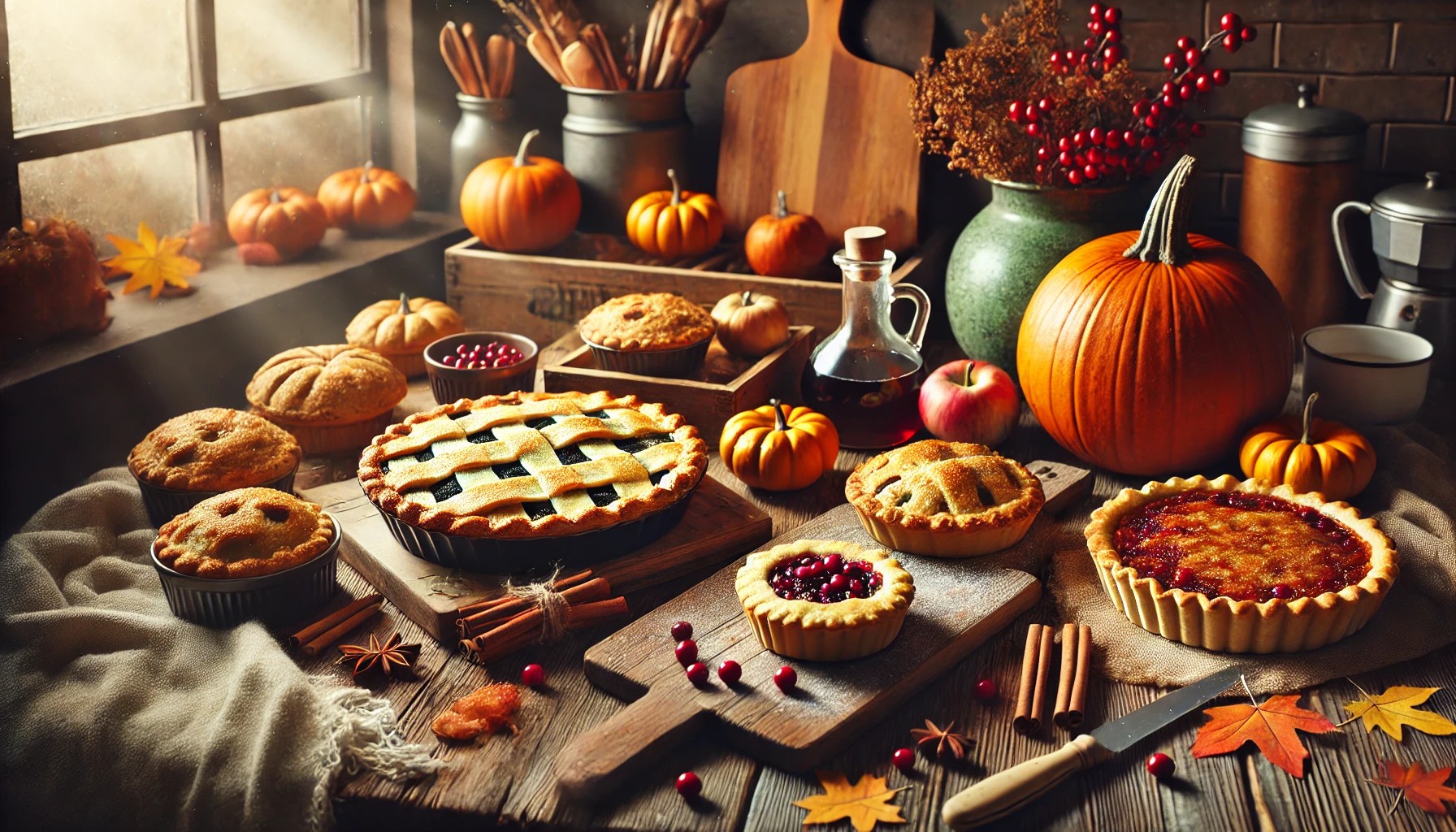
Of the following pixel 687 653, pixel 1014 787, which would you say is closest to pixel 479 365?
pixel 687 653

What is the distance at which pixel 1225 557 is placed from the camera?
1843 millimetres

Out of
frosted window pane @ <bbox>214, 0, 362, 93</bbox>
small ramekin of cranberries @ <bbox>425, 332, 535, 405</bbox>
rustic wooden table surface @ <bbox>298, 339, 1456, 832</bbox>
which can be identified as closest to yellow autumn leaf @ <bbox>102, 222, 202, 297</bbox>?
frosted window pane @ <bbox>214, 0, 362, 93</bbox>

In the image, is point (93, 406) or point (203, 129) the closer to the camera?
point (93, 406)

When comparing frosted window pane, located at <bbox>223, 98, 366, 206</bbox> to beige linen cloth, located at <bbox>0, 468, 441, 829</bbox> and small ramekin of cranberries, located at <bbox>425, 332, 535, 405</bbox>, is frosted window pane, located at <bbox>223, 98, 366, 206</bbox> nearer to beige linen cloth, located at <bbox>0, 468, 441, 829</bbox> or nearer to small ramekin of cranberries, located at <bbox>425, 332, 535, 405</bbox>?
small ramekin of cranberries, located at <bbox>425, 332, 535, 405</bbox>

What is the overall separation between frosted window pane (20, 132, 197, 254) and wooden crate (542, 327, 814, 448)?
3.44 feet

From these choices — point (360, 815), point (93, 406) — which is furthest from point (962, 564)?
point (93, 406)

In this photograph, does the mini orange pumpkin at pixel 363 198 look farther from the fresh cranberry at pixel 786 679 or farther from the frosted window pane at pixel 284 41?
the fresh cranberry at pixel 786 679

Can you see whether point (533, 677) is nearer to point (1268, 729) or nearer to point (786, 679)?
point (786, 679)

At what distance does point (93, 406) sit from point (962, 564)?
1689 millimetres

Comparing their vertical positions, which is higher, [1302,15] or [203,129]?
[1302,15]

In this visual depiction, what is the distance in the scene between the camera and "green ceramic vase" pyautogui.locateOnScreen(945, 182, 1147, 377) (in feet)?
8.59

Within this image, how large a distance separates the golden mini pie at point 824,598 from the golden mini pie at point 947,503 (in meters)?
0.12

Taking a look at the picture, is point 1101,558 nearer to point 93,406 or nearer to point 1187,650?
point 1187,650

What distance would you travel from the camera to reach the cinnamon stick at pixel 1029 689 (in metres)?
1.61
